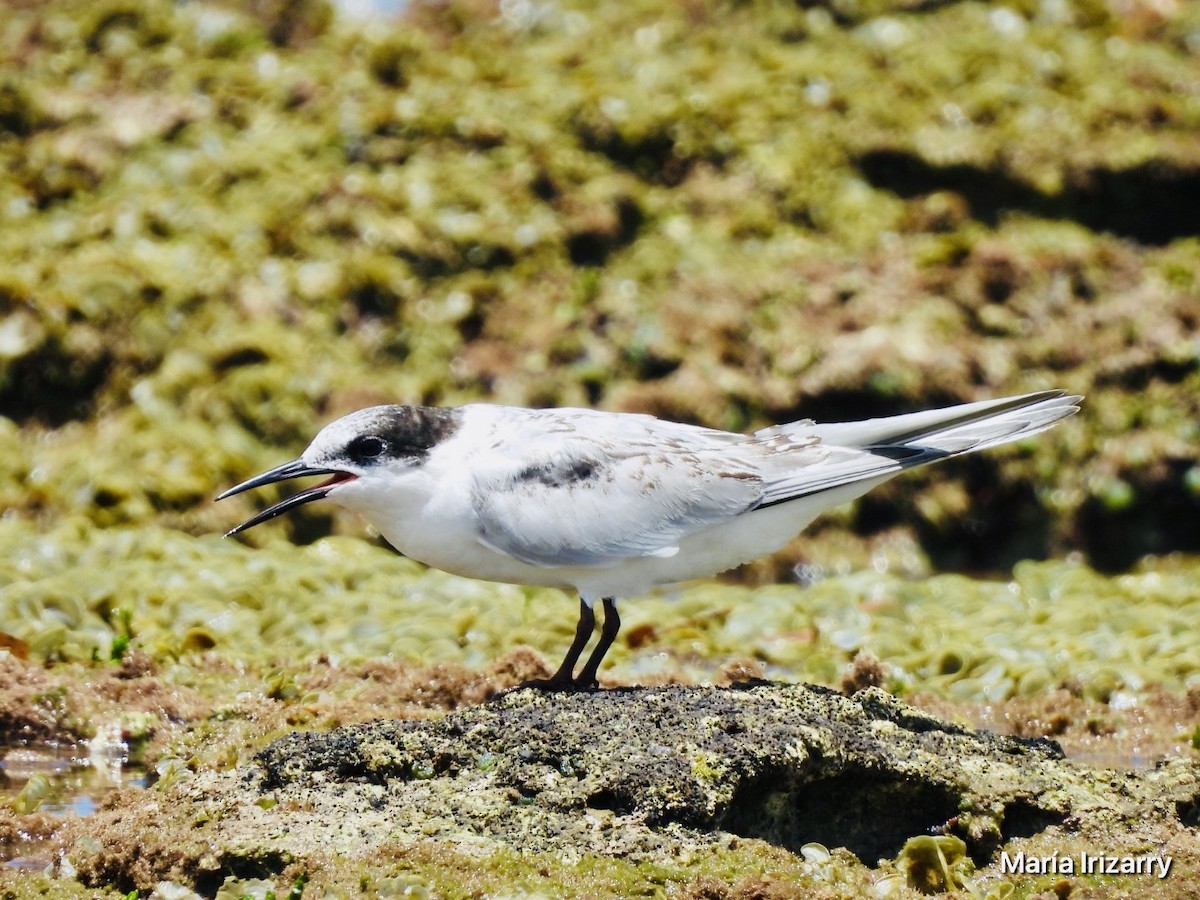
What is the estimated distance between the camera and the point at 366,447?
5.88m

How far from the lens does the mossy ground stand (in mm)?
8086

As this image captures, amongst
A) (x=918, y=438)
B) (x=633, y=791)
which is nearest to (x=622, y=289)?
(x=918, y=438)

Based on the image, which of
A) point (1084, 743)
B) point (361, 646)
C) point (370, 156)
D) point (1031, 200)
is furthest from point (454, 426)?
point (1031, 200)

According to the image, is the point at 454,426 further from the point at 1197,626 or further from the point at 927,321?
the point at 927,321

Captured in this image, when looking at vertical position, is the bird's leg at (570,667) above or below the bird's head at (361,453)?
below

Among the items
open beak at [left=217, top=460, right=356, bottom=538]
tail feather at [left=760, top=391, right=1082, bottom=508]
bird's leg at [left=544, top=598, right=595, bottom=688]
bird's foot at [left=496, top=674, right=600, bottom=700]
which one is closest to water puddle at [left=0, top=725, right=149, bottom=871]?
open beak at [left=217, top=460, right=356, bottom=538]

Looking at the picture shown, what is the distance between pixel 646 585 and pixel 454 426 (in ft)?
3.28

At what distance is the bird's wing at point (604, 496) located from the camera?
18.9 ft

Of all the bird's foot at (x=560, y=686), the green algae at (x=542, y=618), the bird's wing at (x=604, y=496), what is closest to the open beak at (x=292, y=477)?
the bird's wing at (x=604, y=496)

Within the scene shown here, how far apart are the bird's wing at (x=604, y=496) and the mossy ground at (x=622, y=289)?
1.36m

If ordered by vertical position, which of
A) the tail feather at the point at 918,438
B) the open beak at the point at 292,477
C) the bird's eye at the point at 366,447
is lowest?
the tail feather at the point at 918,438

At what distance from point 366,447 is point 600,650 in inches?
47.0

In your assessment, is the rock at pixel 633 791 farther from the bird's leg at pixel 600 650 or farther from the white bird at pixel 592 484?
the white bird at pixel 592 484

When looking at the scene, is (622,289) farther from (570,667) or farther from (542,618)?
(570,667)
